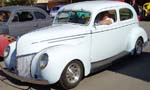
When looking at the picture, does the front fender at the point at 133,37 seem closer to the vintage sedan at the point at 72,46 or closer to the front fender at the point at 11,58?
the vintage sedan at the point at 72,46

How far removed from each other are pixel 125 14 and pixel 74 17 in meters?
1.78

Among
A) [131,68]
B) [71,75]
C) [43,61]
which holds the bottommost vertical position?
[131,68]

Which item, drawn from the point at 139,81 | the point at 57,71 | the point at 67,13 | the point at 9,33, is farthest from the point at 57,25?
the point at 9,33

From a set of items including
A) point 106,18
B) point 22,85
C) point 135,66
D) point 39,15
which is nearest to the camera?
point 22,85

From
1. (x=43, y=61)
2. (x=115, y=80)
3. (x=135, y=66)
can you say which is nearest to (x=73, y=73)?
(x=43, y=61)

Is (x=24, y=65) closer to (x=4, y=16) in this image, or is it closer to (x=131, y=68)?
(x=131, y=68)

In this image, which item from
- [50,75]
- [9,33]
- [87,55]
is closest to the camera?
[50,75]

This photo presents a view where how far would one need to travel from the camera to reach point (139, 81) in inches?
266

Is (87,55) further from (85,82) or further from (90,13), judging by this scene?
(90,13)

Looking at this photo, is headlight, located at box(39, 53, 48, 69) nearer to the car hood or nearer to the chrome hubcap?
the car hood

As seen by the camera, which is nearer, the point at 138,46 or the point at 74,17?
the point at 74,17

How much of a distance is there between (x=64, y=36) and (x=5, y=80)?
1873 millimetres

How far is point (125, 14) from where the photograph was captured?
8.48 metres

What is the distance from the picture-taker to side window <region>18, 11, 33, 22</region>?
10938 mm
